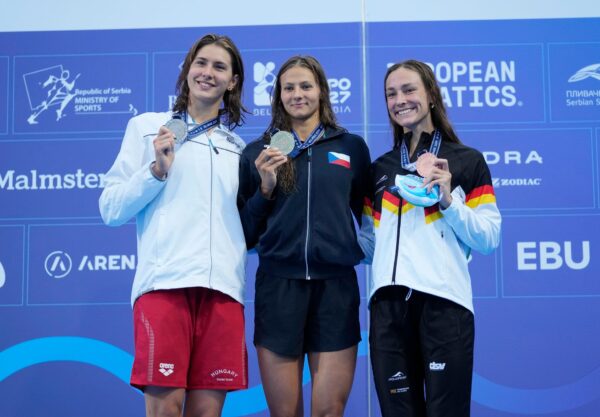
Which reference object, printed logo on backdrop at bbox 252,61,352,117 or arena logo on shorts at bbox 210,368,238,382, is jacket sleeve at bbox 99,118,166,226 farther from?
printed logo on backdrop at bbox 252,61,352,117

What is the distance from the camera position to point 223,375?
2453mm

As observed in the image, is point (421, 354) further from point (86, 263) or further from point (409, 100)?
point (86, 263)

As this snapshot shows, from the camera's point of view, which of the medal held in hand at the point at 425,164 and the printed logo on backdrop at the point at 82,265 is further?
the printed logo on backdrop at the point at 82,265

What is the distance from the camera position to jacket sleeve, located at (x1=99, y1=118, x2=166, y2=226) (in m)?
2.42

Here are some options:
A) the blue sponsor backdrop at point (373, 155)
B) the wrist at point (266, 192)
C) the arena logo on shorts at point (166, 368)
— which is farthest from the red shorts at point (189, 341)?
the blue sponsor backdrop at point (373, 155)

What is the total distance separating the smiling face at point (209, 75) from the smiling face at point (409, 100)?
62 centimetres

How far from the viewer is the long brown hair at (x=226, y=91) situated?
271cm

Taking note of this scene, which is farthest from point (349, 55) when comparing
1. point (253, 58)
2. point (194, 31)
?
point (194, 31)

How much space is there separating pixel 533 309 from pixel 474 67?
1.45m

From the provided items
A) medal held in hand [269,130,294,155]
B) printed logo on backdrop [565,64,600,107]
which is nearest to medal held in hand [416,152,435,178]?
medal held in hand [269,130,294,155]

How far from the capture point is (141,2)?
434 cm

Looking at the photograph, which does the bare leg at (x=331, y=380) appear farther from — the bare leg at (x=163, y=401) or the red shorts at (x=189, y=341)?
Result: the bare leg at (x=163, y=401)

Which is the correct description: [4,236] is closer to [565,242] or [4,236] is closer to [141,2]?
[141,2]

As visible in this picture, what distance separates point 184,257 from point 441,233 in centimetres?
88
